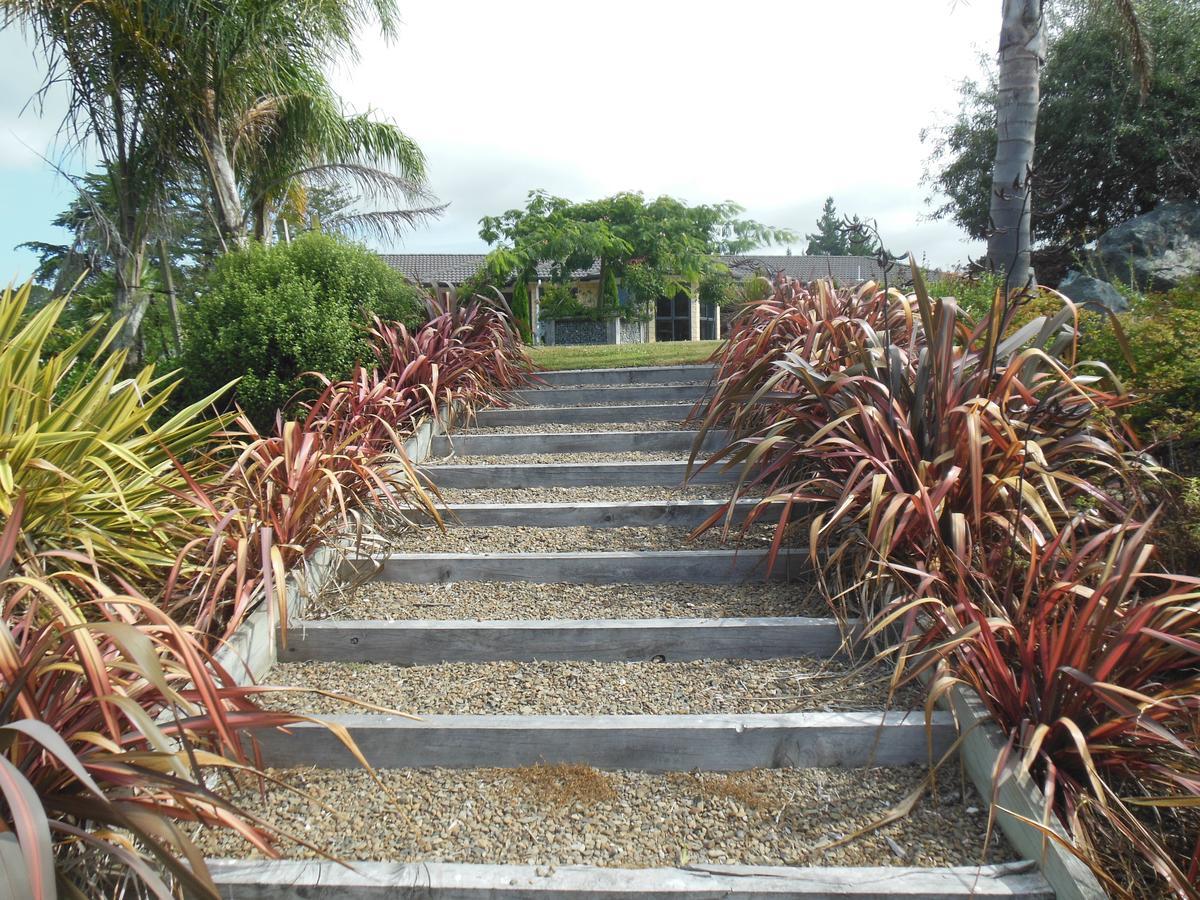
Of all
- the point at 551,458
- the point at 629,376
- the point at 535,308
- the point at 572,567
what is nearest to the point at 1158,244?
the point at 629,376

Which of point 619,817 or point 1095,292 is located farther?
point 1095,292

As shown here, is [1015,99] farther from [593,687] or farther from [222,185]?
[222,185]

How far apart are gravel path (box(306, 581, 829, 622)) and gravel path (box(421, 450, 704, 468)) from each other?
133 cm

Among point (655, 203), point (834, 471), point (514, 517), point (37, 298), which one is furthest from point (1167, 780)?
point (655, 203)

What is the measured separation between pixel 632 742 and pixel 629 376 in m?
4.08

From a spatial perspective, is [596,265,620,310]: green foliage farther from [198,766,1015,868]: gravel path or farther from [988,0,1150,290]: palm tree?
[198,766,1015,868]: gravel path

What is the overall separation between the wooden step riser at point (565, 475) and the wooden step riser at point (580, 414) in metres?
0.94

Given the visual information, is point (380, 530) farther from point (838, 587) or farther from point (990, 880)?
point (990, 880)

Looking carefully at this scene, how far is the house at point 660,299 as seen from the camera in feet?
49.2

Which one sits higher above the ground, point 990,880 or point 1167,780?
point 1167,780

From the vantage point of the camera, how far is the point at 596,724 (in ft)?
7.50

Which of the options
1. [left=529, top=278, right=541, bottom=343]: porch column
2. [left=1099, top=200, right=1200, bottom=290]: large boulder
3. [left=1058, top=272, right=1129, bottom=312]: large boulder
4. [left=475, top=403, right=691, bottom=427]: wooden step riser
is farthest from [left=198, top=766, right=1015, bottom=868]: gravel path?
[left=529, top=278, right=541, bottom=343]: porch column

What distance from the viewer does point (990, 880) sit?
177 centimetres

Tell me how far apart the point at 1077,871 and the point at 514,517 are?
2.72 m
